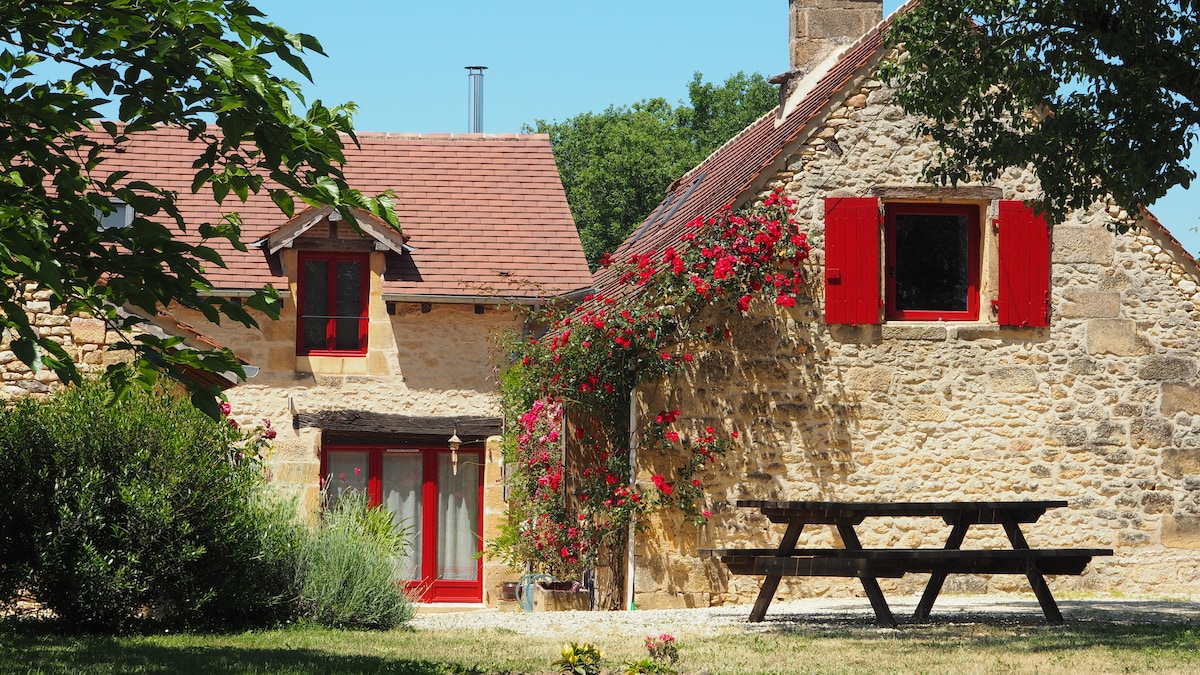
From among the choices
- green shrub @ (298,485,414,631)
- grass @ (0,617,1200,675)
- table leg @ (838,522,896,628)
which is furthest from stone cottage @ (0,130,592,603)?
table leg @ (838,522,896,628)

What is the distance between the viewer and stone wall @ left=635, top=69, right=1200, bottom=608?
40.1 ft

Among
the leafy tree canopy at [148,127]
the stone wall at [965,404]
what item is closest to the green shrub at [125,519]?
the leafy tree canopy at [148,127]

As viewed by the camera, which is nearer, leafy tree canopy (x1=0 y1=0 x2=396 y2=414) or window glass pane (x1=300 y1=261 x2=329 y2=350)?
leafy tree canopy (x1=0 y1=0 x2=396 y2=414)

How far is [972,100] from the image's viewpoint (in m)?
10.1

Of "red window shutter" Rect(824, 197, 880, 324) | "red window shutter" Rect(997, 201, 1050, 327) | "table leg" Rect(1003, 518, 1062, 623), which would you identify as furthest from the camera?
"red window shutter" Rect(997, 201, 1050, 327)

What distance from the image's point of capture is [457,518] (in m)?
17.0

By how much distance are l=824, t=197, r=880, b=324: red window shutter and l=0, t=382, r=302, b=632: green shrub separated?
5.59 meters

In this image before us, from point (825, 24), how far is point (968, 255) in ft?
13.8

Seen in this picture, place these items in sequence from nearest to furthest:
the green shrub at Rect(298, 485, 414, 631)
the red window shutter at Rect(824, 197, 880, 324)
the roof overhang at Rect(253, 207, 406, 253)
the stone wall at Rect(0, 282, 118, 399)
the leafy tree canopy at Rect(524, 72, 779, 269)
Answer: the green shrub at Rect(298, 485, 414, 631) < the stone wall at Rect(0, 282, 118, 399) < the red window shutter at Rect(824, 197, 880, 324) < the roof overhang at Rect(253, 207, 406, 253) < the leafy tree canopy at Rect(524, 72, 779, 269)

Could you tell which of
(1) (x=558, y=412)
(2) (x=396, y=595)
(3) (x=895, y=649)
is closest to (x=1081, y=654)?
(3) (x=895, y=649)

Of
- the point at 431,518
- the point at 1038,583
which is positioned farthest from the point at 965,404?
the point at 431,518

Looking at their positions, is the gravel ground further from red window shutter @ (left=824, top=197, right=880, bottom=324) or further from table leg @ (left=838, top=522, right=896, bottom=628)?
red window shutter @ (left=824, top=197, right=880, bottom=324)

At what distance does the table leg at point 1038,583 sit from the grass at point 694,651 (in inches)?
6.1

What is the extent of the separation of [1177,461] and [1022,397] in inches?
62.0
